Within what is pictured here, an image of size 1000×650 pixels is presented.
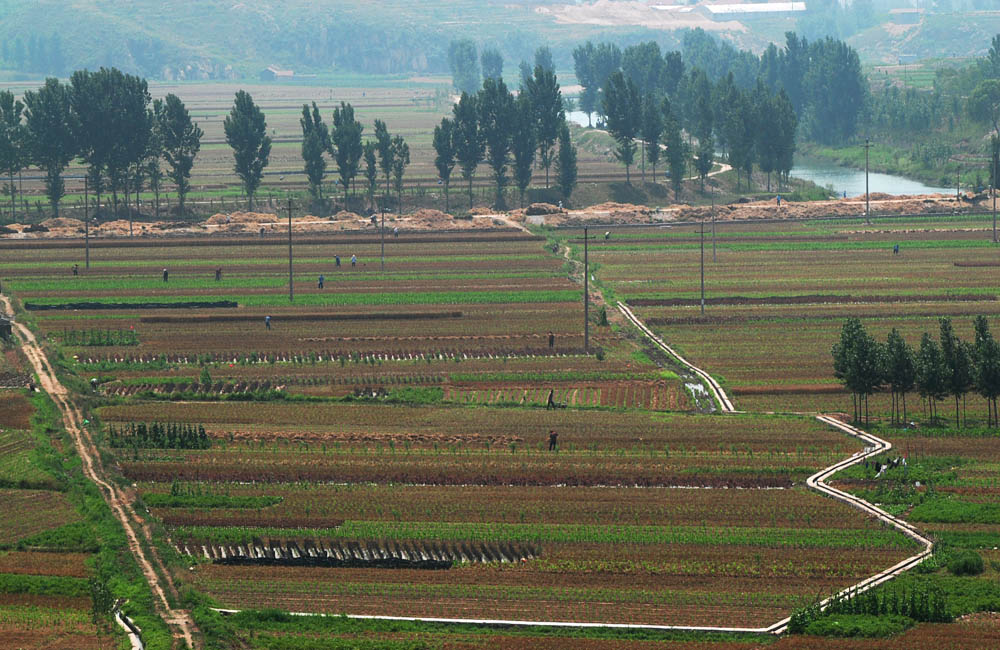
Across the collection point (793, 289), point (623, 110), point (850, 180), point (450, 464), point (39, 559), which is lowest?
point (39, 559)

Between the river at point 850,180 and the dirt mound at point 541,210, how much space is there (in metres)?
30.3

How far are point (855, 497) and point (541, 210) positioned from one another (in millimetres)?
83298

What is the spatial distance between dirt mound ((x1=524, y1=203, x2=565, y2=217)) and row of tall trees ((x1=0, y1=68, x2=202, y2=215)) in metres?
30.0

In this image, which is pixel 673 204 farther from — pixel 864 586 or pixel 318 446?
pixel 864 586

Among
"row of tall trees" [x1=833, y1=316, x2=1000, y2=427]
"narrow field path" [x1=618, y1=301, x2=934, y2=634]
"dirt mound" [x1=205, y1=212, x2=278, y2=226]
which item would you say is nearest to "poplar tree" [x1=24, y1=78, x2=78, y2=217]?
"dirt mound" [x1=205, y1=212, x2=278, y2=226]

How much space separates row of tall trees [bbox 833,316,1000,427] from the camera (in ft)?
190

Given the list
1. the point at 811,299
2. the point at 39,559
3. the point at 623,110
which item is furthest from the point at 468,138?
the point at 39,559

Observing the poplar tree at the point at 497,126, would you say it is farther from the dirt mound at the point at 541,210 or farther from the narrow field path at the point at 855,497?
the narrow field path at the point at 855,497

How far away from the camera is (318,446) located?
189ft

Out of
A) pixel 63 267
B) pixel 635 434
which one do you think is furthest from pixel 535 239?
pixel 635 434

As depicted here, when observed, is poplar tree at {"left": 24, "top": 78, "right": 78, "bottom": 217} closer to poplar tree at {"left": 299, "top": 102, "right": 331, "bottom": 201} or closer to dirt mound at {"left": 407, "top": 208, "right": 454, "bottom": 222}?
poplar tree at {"left": 299, "top": 102, "right": 331, "bottom": 201}

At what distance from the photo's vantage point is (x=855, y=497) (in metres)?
50.1

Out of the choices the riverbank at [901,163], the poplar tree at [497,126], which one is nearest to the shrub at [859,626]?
the poplar tree at [497,126]

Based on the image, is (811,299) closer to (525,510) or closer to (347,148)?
(525,510)
